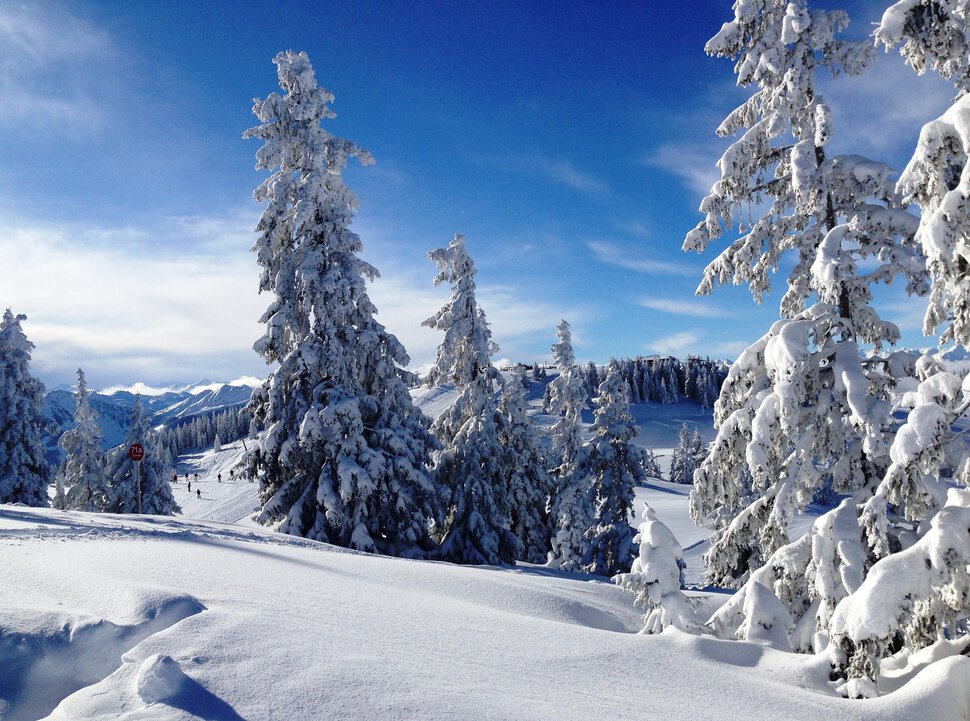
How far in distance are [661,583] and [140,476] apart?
31.9 meters

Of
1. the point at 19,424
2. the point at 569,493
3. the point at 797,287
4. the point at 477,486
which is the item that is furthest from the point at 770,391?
the point at 19,424

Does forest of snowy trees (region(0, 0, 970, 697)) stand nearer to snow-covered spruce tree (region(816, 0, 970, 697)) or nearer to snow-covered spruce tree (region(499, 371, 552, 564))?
snow-covered spruce tree (region(816, 0, 970, 697))

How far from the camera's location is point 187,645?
402 centimetres

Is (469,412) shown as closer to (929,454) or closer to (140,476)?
(929,454)

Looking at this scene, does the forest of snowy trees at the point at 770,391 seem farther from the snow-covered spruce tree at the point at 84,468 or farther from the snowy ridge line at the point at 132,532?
the snow-covered spruce tree at the point at 84,468

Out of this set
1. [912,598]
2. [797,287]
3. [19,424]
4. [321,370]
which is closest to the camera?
[912,598]

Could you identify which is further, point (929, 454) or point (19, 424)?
point (19, 424)

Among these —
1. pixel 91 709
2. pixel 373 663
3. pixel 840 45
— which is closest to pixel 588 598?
pixel 373 663

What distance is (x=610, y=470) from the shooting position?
25172 millimetres

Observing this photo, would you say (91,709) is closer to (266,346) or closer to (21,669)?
(21,669)

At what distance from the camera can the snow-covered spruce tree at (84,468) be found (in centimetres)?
3127

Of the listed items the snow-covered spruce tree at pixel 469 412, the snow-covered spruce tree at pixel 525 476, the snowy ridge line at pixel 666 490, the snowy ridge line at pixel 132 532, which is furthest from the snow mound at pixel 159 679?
the snowy ridge line at pixel 666 490

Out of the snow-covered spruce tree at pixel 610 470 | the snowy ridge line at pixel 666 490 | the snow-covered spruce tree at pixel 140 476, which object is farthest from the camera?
the snowy ridge line at pixel 666 490

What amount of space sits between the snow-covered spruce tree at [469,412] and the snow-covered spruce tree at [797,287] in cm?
1288
